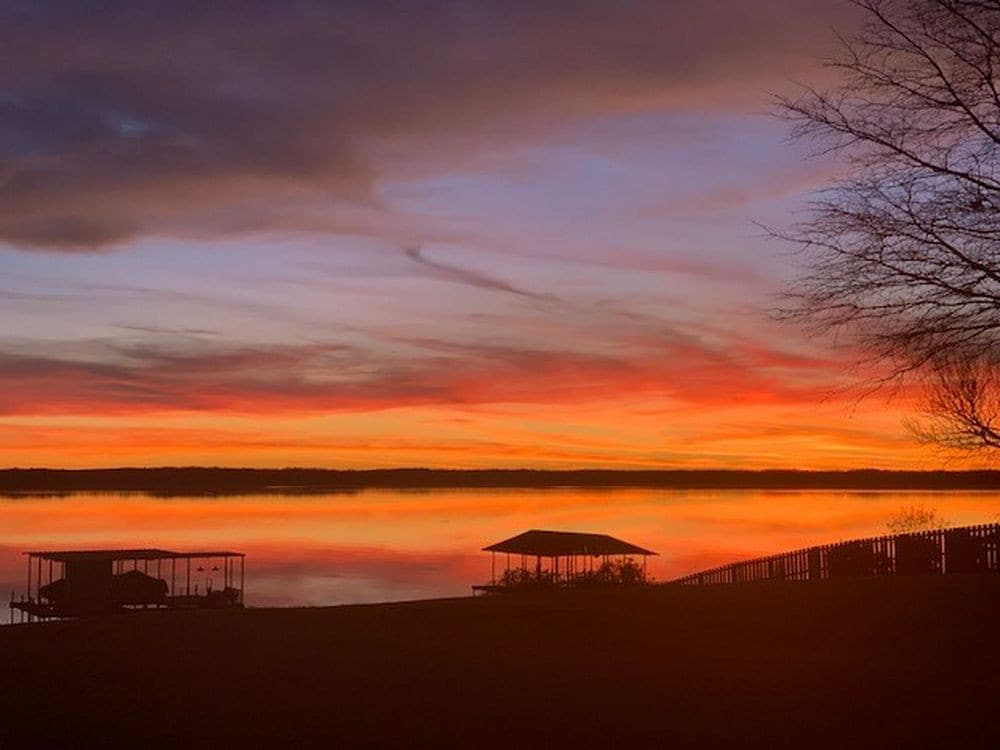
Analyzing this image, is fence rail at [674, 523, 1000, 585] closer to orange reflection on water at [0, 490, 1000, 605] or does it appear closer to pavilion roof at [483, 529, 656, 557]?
pavilion roof at [483, 529, 656, 557]

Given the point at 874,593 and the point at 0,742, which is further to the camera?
the point at 874,593

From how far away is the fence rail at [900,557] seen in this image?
87.1 ft

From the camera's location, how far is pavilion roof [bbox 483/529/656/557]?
5147cm

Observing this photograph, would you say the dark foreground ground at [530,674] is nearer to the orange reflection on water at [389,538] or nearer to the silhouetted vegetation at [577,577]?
the silhouetted vegetation at [577,577]

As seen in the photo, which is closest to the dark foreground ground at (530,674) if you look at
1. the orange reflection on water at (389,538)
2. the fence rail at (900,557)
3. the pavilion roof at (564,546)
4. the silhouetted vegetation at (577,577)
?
the fence rail at (900,557)

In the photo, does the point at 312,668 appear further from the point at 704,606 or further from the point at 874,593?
the point at 874,593

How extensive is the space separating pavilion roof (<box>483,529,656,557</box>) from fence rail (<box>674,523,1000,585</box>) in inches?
517

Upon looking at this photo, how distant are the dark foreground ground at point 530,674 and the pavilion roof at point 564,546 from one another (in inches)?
1326

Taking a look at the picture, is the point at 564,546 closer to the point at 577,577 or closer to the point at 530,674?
the point at 577,577

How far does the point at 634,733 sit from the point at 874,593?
940 cm

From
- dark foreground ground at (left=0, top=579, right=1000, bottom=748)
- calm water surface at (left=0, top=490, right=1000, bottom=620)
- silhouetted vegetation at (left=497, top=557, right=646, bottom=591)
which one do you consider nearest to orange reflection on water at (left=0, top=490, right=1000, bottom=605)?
calm water surface at (left=0, top=490, right=1000, bottom=620)

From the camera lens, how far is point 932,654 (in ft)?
44.3

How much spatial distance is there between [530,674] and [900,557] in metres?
20.0

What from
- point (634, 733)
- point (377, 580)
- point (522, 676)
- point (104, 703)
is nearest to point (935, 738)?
point (634, 733)
